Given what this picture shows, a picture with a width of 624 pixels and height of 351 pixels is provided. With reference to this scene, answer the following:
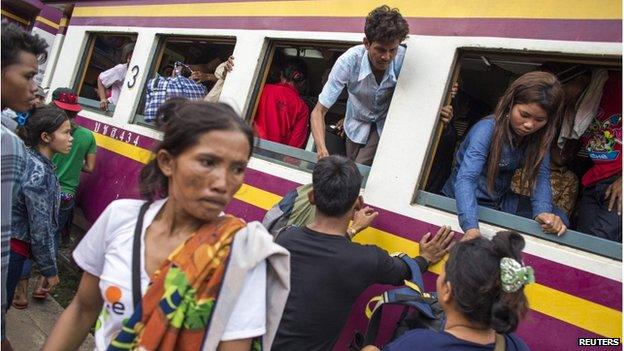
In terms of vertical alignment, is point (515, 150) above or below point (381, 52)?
below

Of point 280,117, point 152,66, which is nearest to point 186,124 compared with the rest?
point 280,117

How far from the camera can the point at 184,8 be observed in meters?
4.71

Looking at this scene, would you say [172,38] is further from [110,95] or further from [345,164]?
[345,164]

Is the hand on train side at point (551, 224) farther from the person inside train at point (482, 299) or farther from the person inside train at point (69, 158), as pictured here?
the person inside train at point (69, 158)

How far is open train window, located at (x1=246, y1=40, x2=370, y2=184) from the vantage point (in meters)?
3.43

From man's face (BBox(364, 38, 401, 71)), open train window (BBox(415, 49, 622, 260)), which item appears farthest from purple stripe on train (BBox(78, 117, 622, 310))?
man's face (BBox(364, 38, 401, 71))

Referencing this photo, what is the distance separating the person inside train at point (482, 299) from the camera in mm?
1498

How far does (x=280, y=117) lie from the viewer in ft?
12.6

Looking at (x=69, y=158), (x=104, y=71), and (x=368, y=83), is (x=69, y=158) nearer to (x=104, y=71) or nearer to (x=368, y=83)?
(x=104, y=71)

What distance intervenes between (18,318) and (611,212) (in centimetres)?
392

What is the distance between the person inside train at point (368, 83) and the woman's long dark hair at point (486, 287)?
4.29ft

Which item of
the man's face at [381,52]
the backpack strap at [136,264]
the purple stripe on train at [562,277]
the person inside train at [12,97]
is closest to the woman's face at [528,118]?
the purple stripe on train at [562,277]

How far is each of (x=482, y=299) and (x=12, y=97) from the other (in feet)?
5.71

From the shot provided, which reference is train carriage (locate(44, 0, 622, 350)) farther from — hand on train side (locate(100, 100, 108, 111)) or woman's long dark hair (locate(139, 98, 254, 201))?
woman's long dark hair (locate(139, 98, 254, 201))
